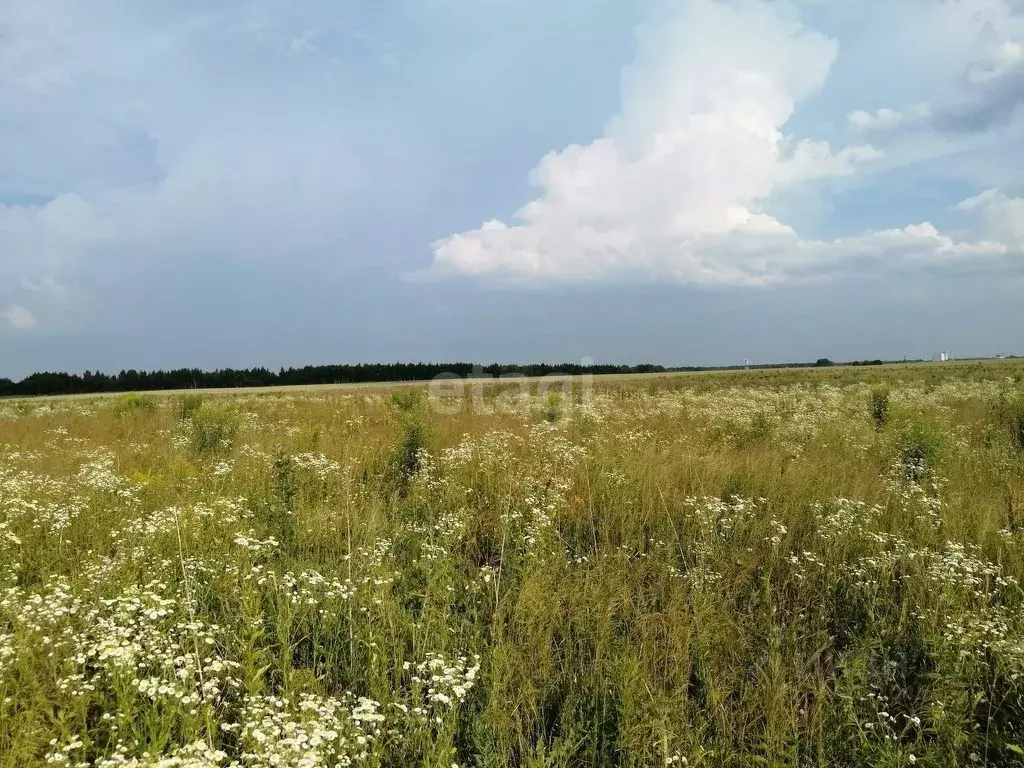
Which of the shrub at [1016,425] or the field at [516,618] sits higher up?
the shrub at [1016,425]

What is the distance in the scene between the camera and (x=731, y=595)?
4.25m

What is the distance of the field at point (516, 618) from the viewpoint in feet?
9.18

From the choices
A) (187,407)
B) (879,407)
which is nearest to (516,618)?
(879,407)

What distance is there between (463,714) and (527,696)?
40 cm

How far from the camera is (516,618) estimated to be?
148 inches

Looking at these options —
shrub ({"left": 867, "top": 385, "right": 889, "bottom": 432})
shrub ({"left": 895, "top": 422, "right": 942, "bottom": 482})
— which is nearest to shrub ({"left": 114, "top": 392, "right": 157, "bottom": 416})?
shrub ({"left": 895, "top": 422, "right": 942, "bottom": 482})

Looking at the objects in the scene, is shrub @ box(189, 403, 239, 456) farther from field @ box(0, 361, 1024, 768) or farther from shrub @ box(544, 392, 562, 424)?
shrub @ box(544, 392, 562, 424)

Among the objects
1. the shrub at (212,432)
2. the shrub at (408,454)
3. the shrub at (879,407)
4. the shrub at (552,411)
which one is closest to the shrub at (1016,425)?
the shrub at (879,407)

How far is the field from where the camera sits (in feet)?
9.18

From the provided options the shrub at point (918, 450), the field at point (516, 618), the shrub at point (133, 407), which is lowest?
the field at point (516, 618)

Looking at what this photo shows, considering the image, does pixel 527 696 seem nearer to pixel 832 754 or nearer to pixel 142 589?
pixel 832 754

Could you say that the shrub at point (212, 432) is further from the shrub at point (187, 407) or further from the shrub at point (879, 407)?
the shrub at point (879, 407)

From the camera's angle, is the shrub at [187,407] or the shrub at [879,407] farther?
the shrub at [187,407]

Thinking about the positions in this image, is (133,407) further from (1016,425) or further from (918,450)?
(1016,425)
